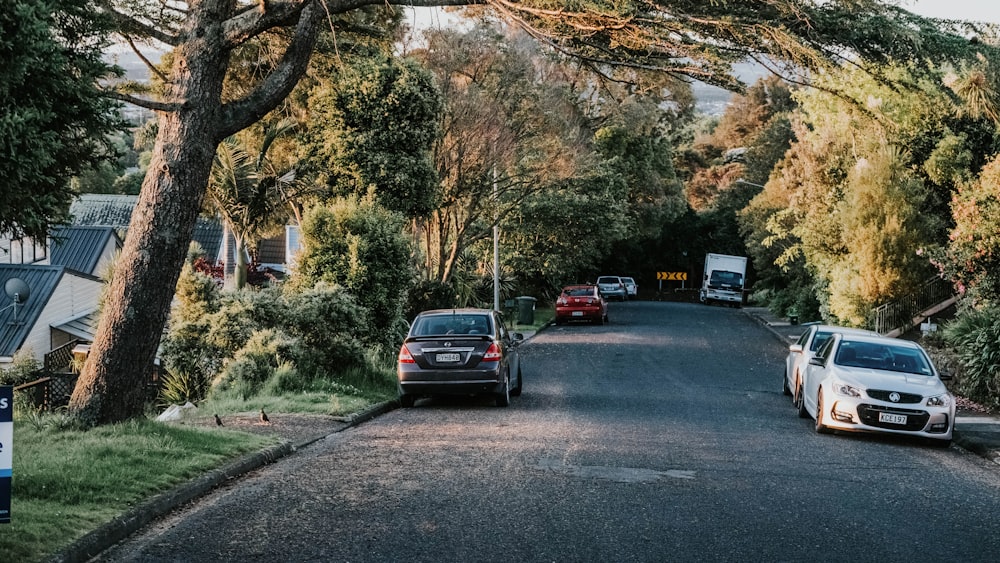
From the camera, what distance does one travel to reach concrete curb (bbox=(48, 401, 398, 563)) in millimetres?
7379

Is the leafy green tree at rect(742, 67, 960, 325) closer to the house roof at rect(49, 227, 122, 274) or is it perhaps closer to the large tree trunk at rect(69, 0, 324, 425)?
the large tree trunk at rect(69, 0, 324, 425)

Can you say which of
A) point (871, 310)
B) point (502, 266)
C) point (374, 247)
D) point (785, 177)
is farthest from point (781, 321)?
point (374, 247)

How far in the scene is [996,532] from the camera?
8922 mm

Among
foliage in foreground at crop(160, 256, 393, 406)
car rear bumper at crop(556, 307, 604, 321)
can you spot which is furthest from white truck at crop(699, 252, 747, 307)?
foliage in foreground at crop(160, 256, 393, 406)

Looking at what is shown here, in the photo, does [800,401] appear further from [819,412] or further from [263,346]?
[263,346]

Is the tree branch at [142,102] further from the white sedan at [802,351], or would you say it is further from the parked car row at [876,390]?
the white sedan at [802,351]

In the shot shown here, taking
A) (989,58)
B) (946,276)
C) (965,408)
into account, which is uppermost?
(989,58)

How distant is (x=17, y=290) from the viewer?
2934 centimetres

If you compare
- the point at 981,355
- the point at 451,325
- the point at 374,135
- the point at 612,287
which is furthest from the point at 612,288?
the point at 451,325

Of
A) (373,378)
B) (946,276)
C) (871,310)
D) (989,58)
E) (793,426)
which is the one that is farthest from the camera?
(871,310)

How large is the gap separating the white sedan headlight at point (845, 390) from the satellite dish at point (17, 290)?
22.6 metres

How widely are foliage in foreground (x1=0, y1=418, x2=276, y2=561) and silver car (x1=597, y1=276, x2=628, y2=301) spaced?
6180 centimetres

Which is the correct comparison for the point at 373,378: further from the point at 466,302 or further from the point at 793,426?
the point at 466,302

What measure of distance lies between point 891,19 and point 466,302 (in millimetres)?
28023
